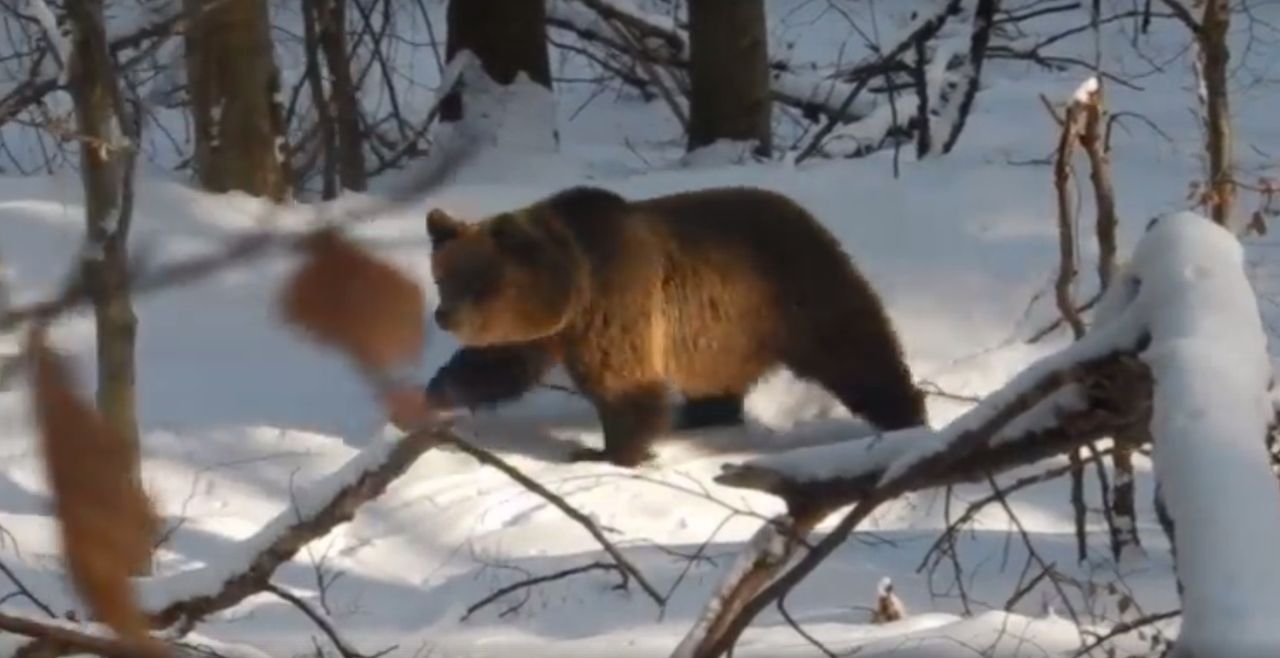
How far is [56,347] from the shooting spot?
38.7 inches

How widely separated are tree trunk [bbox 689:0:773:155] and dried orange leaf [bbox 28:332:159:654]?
8.10 meters

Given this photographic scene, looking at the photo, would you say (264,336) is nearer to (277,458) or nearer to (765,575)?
(277,458)

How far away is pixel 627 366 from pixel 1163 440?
3.61 meters

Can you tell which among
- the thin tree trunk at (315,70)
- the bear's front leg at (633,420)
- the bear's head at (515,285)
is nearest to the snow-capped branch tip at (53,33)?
the thin tree trunk at (315,70)

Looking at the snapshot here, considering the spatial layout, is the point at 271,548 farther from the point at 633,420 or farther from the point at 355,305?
the point at 633,420

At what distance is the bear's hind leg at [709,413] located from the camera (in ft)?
18.7

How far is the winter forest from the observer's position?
136 centimetres

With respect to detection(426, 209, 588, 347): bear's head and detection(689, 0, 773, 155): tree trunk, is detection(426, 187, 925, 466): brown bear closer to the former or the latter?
detection(426, 209, 588, 347): bear's head

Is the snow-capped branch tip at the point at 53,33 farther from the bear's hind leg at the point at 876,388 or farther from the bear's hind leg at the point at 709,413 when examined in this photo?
the bear's hind leg at the point at 876,388

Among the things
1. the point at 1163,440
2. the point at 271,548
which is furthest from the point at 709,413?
the point at 1163,440

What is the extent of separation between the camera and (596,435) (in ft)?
18.6

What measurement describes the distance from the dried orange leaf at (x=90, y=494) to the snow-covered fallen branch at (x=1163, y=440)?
79 centimetres

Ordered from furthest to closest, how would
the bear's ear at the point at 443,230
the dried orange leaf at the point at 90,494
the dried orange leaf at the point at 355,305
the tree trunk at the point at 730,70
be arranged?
the tree trunk at the point at 730,70 → the bear's ear at the point at 443,230 → the dried orange leaf at the point at 355,305 → the dried orange leaf at the point at 90,494

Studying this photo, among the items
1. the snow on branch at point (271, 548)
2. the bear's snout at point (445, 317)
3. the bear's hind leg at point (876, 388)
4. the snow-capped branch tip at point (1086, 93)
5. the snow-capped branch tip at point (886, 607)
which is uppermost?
the snow-capped branch tip at point (1086, 93)
